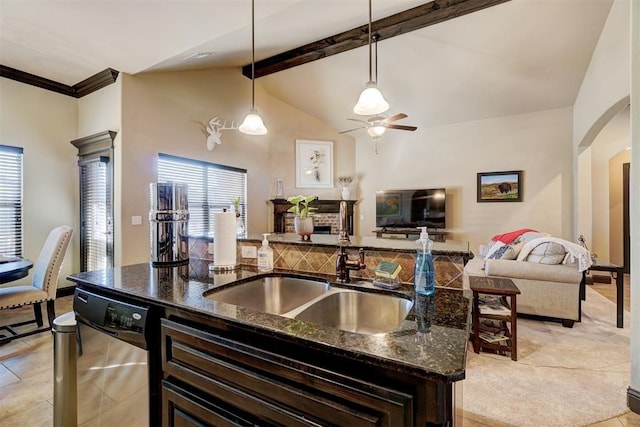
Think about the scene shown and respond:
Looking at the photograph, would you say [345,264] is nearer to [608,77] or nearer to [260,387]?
[260,387]

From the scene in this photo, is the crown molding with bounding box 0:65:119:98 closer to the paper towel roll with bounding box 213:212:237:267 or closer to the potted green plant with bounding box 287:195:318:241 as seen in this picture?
the paper towel roll with bounding box 213:212:237:267

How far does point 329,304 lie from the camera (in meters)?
1.32

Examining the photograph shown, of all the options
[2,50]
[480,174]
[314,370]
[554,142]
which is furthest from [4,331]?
[554,142]

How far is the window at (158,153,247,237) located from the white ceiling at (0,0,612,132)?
4.17ft

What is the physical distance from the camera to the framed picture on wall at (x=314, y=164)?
6.50m

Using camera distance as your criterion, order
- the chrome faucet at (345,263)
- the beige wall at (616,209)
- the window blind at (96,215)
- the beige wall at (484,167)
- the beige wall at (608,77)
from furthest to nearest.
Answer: the beige wall at (616,209), the beige wall at (484,167), the window blind at (96,215), the beige wall at (608,77), the chrome faucet at (345,263)

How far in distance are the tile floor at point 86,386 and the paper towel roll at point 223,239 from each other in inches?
24.9

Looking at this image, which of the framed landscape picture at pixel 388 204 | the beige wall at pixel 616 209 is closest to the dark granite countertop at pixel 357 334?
the framed landscape picture at pixel 388 204

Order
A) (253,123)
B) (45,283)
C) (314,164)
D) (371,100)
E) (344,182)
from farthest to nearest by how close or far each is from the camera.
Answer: (344,182)
(314,164)
(45,283)
(253,123)
(371,100)

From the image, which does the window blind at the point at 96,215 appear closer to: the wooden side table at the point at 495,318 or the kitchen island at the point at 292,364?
the kitchen island at the point at 292,364

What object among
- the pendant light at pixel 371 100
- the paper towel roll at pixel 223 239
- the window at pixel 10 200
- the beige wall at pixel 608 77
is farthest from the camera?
the window at pixel 10 200

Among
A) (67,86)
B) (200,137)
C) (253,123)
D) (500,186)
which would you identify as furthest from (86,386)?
(500,186)

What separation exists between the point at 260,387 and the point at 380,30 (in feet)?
13.8

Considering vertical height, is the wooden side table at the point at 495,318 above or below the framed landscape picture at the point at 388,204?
below
